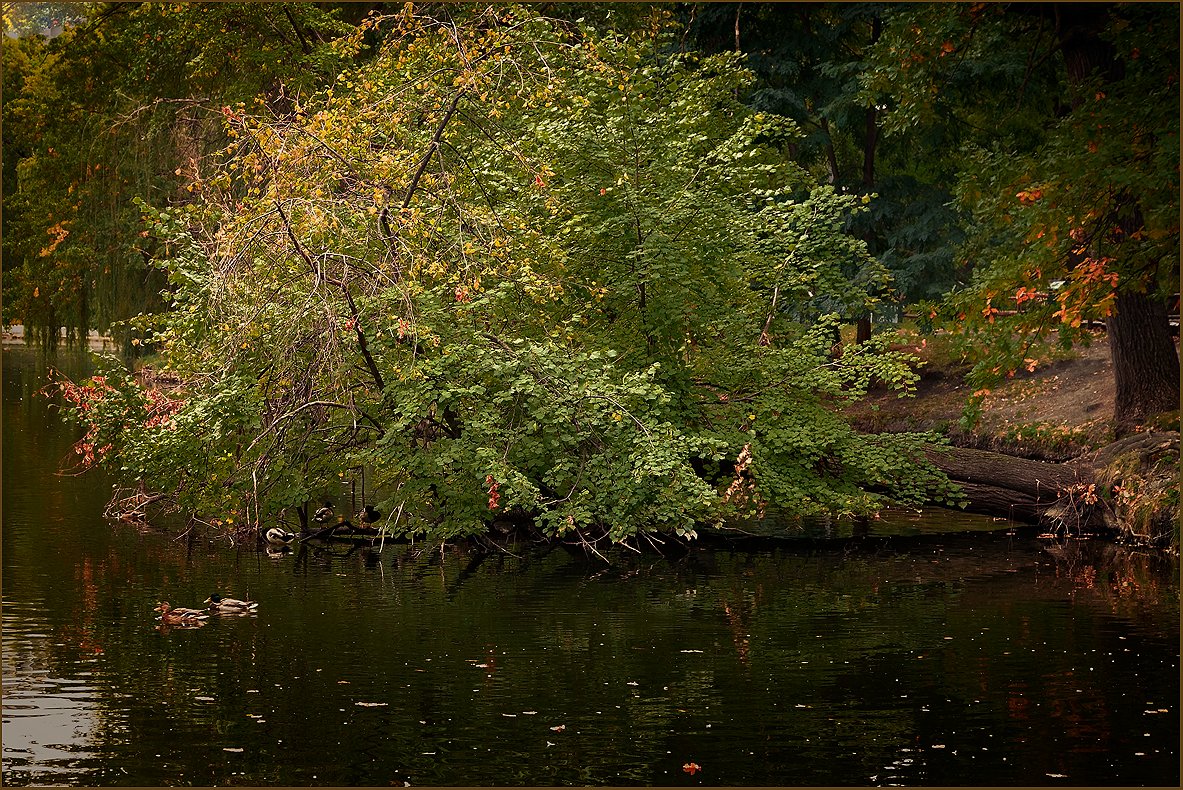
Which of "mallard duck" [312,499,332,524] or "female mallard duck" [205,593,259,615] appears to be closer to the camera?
"female mallard duck" [205,593,259,615]

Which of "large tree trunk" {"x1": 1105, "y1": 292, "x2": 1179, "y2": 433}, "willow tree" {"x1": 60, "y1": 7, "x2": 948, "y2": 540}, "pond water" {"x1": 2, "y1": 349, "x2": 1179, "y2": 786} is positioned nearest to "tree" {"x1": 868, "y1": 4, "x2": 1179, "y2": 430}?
"large tree trunk" {"x1": 1105, "y1": 292, "x2": 1179, "y2": 433}

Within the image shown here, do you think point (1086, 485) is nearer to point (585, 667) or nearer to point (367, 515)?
point (367, 515)

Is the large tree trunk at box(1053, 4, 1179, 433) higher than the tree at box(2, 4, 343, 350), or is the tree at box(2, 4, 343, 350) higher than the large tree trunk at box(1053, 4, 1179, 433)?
the tree at box(2, 4, 343, 350)

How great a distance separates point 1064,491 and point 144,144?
52.8 ft

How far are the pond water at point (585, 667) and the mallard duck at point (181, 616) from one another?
20 centimetres

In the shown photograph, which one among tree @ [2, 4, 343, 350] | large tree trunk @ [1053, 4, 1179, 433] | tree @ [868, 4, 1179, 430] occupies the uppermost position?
tree @ [2, 4, 343, 350]

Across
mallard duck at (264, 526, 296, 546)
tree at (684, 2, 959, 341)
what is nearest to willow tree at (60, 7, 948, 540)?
mallard duck at (264, 526, 296, 546)

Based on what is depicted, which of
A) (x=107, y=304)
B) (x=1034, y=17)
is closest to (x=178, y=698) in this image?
(x=1034, y=17)

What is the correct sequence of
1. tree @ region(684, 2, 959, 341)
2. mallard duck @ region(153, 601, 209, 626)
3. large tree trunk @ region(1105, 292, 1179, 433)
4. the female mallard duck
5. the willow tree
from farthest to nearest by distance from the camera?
tree @ region(684, 2, 959, 341)
large tree trunk @ region(1105, 292, 1179, 433)
the willow tree
the female mallard duck
mallard duck @ region(153, 601, 209, 626)

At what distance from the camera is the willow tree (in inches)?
563

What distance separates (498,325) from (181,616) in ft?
17.1

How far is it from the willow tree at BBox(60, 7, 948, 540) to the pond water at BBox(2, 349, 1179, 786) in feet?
3.26

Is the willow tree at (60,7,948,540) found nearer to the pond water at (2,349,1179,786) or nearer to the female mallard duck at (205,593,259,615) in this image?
the pond water at (2,349,1179,786)

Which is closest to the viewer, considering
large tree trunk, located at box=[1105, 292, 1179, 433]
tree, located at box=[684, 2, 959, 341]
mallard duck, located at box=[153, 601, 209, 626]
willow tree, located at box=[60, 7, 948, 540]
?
mallard duck, located at box=[153, 601, 209, 626]
